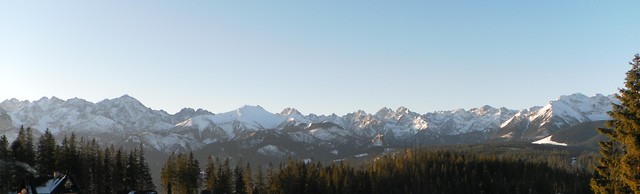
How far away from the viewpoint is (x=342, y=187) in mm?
168250

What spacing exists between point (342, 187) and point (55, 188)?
103 metres

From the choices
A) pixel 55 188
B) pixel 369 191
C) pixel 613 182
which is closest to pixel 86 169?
pixel 55 188

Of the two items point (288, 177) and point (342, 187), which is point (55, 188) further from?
point (342, 187)

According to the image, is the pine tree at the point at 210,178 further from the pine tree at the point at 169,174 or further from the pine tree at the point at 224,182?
the pine tree at the point at 169,174

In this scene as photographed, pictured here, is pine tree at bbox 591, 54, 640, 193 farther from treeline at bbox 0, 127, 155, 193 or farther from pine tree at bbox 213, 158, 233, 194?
pine tree at bbox 213, 158, 233, 194

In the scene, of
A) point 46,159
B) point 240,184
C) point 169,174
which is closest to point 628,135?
point 46,159

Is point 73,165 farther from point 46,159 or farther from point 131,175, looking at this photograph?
point 131,175

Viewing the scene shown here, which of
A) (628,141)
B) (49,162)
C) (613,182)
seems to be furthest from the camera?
(49,162)

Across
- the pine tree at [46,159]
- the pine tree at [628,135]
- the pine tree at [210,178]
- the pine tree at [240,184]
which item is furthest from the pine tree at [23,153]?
the pine tree at [628,135]

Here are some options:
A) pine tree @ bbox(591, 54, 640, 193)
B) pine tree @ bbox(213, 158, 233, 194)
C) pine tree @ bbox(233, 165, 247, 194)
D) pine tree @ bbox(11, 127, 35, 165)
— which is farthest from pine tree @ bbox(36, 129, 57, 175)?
pine tree @ bbox(591, 54, 640, 193)

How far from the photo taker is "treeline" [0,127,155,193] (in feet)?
333

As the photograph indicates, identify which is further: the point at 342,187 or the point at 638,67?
the point at 342,187

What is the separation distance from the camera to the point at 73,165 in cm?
11269

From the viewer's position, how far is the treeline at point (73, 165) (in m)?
102
